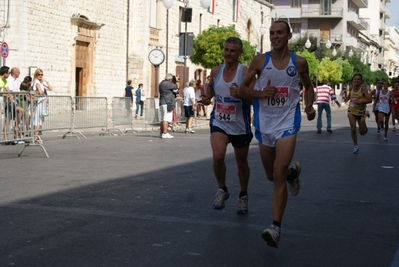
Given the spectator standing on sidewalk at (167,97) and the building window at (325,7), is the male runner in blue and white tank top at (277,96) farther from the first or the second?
the building window at (325,7)

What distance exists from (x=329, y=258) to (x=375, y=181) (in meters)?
5.61

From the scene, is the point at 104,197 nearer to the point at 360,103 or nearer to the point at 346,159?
the point at 346,159

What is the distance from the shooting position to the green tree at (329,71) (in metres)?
67.3

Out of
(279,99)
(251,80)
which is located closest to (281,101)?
(279,99)

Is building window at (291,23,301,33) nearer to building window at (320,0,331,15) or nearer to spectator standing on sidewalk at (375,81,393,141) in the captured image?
building window at (320,0,331,15)

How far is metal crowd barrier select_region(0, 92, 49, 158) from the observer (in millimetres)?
14305

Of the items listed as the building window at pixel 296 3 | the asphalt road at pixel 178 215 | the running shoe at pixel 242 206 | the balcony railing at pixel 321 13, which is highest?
the building window at pixel 296 3

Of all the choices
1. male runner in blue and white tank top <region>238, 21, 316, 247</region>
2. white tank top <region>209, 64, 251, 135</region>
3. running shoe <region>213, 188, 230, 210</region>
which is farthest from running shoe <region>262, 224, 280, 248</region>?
white tank top <region>209, 64, 251, 135</region>

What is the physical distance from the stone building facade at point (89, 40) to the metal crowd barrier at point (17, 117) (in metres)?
12.5

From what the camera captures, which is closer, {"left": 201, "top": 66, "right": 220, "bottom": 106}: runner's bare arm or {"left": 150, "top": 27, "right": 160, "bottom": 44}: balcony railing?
{"left": 201, "top": 66, "right": 220, "bottom": 106}: runner's bare arm

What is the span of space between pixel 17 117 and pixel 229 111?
7341 millimetres

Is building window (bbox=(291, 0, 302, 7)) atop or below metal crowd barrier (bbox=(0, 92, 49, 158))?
atop

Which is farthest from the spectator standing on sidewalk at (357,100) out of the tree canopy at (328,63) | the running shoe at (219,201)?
the tree canopy at (328,63)

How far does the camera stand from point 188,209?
27.5ft
